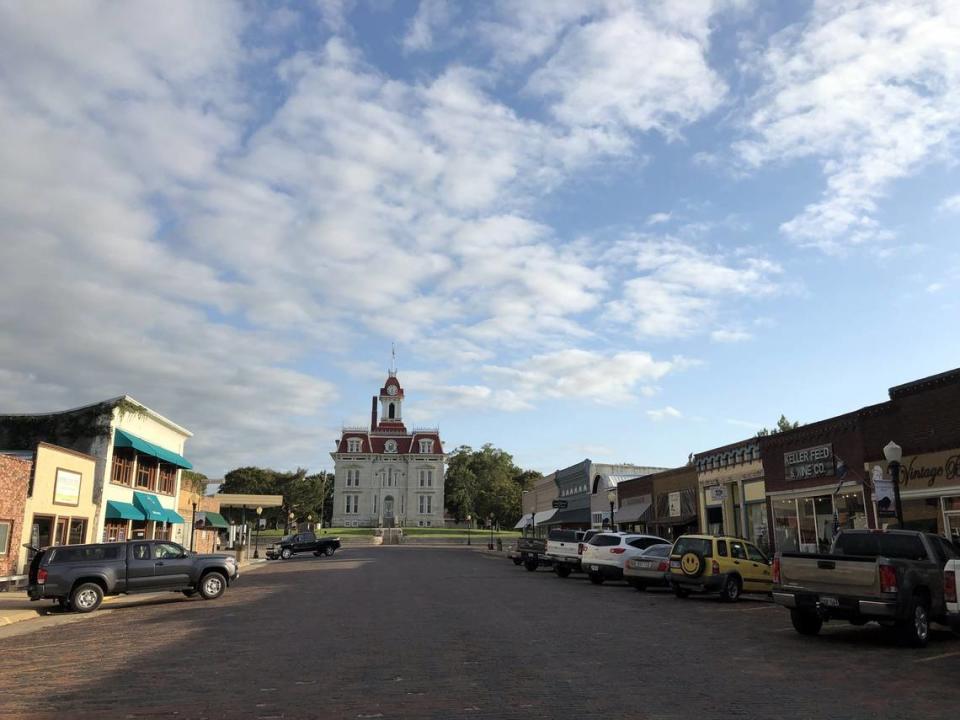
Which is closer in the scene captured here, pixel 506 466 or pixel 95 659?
pixel 95 659

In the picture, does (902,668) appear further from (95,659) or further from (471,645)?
(95,659)

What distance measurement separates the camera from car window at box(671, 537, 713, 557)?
2072 cm

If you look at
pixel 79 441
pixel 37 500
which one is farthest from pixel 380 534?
pixel 37 500

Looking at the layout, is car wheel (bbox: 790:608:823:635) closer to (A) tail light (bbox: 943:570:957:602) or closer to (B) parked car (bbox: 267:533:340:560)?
(A) tail light (bbox: 943:570:957:602)

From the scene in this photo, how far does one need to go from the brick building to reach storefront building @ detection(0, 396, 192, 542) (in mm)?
7015

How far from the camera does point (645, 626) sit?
14719 mm

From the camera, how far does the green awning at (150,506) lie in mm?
38281

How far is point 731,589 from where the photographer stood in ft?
67.2

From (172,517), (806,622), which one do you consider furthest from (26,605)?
(172,517)

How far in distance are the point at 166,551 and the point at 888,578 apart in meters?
17.4

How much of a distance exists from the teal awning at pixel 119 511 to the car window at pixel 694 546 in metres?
25.6

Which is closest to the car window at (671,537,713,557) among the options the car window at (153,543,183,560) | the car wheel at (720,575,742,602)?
the car wheel at (720,575,742,602)

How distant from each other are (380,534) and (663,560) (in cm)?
7656

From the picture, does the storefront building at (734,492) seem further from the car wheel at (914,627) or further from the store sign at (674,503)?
the car wheel at (914,627)
